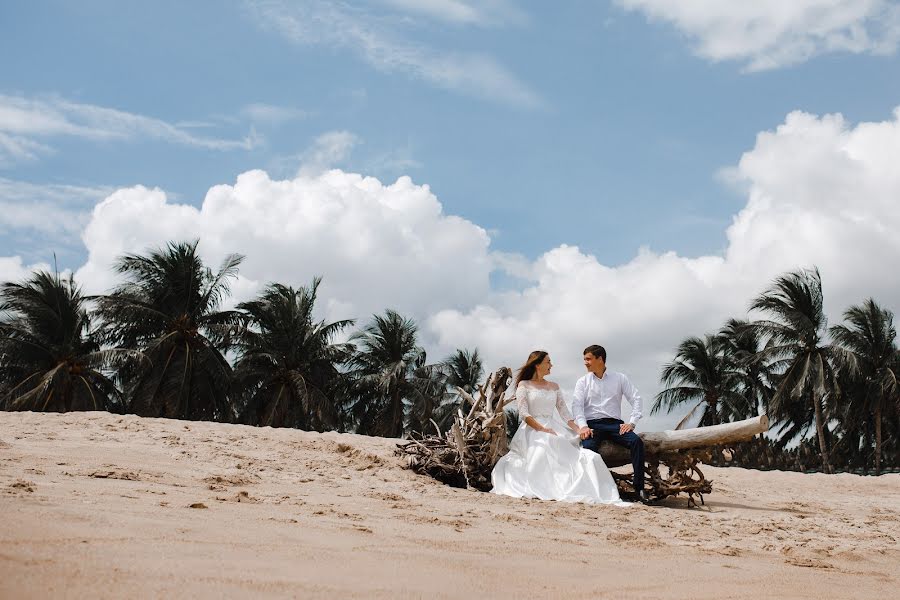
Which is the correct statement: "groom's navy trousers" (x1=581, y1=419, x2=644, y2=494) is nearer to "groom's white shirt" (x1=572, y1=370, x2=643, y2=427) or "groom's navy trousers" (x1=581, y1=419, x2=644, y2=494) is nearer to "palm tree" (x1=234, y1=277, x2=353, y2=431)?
"groom's white shirt" (x1=572, y1=370, x2=643, y2=427)

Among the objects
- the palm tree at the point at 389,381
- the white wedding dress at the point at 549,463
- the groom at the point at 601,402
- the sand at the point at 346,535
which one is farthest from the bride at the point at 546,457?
the palm tree at the point at 389,381

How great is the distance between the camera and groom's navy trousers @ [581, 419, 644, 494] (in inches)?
319

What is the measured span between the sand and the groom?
1056 mm

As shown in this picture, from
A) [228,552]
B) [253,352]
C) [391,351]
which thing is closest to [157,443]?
[228,552]

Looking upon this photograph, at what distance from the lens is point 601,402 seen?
27.5 feet

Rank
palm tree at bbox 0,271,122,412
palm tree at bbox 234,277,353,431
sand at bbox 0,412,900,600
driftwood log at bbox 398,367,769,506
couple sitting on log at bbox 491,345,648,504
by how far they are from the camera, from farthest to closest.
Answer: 1. palm tree at bbox 234,277,353,431
2. palm tree at bbox 0,271,122,412
3. driftwood log at bbox 398,367,769,506
4. couple sitting on log at bbox 491,345,648,504
5. sand at bbox 0,412,900,600

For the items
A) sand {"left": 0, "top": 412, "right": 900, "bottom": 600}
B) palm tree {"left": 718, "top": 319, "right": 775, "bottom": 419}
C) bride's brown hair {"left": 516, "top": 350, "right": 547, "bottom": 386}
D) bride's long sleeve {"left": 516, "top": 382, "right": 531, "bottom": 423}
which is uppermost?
palm tree {"left": 718, "top": 319, "right": 775, "bottom": 419}

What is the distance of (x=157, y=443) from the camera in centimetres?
838

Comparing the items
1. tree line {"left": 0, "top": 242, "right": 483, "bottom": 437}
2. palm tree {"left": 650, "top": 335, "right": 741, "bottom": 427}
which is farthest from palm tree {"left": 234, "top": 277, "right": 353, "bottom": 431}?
palm tree {"left": 650, "top": 335, "right": 741, "bottom": 427}

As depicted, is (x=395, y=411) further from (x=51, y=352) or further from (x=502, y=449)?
(x=502, y=449)

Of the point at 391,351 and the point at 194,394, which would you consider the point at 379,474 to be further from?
the point at 391,351

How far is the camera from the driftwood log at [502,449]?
8.25m

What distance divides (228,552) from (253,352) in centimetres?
2730

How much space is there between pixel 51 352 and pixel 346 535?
25.7 metres
